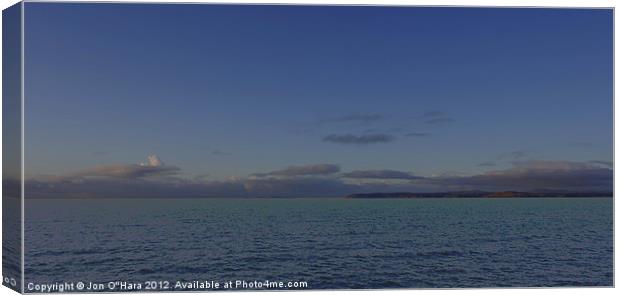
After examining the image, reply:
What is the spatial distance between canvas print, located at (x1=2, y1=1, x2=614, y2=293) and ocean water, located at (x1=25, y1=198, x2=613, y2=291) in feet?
0.60

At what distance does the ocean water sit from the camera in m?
23.5

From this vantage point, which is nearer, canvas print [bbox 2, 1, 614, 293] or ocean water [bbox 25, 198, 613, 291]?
canvas print [bbox 2, 1, 614, 293]

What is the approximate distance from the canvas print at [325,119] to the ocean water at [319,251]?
0.60ft

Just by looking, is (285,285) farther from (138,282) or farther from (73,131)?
(73,131)

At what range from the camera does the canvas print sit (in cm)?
2294

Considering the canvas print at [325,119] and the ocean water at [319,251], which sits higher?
the canvas print at [325,119]

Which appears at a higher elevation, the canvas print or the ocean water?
the canvas print

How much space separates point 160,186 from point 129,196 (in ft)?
5.38

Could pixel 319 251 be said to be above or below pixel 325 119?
below

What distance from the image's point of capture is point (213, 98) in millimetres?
26031

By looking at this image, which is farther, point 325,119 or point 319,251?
point 319,251

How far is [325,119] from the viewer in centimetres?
2608

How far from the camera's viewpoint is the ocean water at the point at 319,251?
23453 millimetres

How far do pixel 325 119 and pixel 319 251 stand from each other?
5774 millimetres
